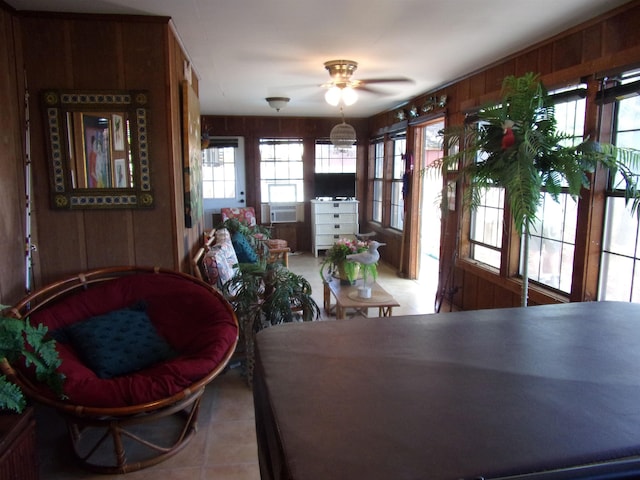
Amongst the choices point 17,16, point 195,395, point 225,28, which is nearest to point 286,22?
point 225,28

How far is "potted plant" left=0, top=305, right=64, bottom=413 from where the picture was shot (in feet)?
5.17

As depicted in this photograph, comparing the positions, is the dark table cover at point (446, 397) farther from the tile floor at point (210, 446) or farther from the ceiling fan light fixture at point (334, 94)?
the ceiling fan light fixture at point (334, 94)

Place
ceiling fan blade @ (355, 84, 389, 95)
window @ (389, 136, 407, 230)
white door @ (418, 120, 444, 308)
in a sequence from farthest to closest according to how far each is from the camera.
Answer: window @ (389, 136, 407, 230), white door @ (418, 120, 444, 308), ceiling fan blade @ (355, 84, 389, 95)

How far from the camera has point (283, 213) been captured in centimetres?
754

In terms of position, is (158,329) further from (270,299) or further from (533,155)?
(533,155)

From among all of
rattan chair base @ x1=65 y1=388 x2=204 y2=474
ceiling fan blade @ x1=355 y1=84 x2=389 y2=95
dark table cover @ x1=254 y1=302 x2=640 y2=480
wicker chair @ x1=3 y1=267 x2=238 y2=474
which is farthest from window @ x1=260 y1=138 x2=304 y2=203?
dark table cover @ x1=254 y1=302 x2=640 y2=480

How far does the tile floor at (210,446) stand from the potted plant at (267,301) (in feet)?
0.72

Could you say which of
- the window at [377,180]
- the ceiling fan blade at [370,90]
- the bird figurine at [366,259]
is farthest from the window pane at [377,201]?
the bird figurine at [366,259]

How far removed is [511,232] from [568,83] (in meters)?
1.20

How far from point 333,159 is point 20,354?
6.31 m

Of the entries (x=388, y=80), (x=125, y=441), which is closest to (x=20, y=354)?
(x=125, y=441)

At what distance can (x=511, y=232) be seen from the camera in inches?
140

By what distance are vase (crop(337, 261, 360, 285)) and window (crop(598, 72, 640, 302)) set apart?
1890mm

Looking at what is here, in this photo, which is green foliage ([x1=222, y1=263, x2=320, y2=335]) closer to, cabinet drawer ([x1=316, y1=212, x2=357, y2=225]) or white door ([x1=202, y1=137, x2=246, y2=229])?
cabinet drawer ([x1=316, y1=212, x2=357, y2=225])
